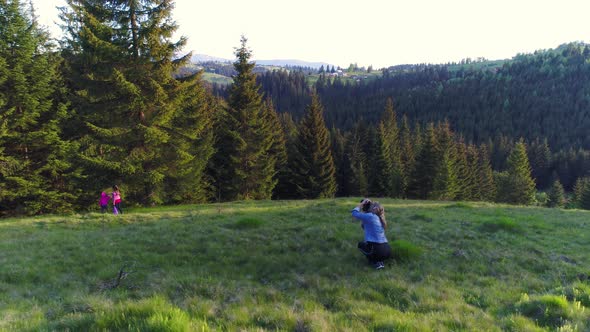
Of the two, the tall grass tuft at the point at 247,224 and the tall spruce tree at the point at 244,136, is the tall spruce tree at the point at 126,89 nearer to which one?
the tall spruce tree at the point at 244,136

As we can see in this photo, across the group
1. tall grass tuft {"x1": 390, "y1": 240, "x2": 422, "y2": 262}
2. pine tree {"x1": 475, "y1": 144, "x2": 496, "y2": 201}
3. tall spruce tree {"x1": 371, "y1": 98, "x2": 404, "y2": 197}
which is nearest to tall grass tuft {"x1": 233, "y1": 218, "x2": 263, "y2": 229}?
tall grass tuft {"x1": 390, "y1": 240, "x2": 422, "y2": 262}

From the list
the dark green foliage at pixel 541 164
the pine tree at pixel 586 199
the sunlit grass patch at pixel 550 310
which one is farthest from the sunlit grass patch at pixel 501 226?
the dark green foliage at pixel 541 164

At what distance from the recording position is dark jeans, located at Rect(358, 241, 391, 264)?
8055 mm

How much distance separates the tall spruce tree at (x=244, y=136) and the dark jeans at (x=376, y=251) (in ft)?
87.4

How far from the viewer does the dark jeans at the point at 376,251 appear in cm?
805

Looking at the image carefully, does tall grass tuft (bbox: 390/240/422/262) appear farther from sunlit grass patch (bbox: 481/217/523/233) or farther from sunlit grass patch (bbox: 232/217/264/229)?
sunlit grass patch (bbox: 232/217/264/229)

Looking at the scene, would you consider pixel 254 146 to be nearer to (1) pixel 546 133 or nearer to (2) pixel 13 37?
(2) pixel 13 37

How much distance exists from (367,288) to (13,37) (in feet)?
94.6

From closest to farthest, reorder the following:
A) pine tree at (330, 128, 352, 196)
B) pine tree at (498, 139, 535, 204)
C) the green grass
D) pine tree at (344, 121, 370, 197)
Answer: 1. the green grass
2. pine tree at (344, 121, 370, 197)
3. pine tree at (498, 139, 535, 204)
4. pine tree at (330, 128, 352, 196)

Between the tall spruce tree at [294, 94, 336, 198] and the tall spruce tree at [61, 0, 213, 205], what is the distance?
22.9 metres

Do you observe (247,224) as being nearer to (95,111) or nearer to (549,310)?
(549,310)

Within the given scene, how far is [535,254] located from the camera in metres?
9.58

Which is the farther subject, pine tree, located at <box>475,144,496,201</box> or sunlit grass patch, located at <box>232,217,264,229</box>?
pine tree, located at <box>475,144,496,201</box>

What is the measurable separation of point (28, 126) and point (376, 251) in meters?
26.6
